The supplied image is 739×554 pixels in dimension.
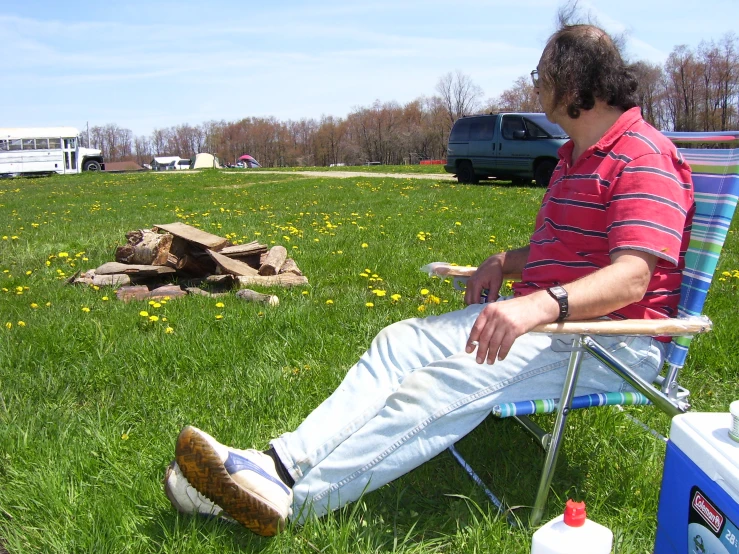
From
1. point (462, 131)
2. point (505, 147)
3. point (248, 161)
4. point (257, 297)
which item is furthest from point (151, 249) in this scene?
A: point (248, 161)

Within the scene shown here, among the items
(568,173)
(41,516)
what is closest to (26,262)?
(41,516)

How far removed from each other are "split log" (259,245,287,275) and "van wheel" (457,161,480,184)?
10756mm

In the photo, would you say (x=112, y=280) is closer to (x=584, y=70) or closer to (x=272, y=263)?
(x=272, y=263)

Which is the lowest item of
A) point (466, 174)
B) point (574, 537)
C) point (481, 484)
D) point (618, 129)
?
point (481, 484)

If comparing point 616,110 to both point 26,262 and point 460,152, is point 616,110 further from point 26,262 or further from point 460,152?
point 460,152

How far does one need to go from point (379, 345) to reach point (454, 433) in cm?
39

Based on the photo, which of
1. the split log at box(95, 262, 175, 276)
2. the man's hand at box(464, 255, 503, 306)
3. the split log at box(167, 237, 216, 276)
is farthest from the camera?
the split log at box(167, 237, 216, 276)

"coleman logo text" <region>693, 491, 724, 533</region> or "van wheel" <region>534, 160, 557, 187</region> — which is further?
"van wheel" <region>534, 160, 557, 187</region>

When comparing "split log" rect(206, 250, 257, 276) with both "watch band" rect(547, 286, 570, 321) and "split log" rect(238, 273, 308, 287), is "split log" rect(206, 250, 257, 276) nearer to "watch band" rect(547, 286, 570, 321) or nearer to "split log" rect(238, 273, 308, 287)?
"split log" rect(238, 273, 308, 287)

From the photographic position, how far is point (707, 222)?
6.80 ft

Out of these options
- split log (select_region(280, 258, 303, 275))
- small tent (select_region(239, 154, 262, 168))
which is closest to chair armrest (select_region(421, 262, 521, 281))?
split log (select_region(280, 258, 303, 275))

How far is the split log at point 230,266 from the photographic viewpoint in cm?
476

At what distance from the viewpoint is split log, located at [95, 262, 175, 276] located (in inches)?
196

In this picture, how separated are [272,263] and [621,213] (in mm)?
3553
